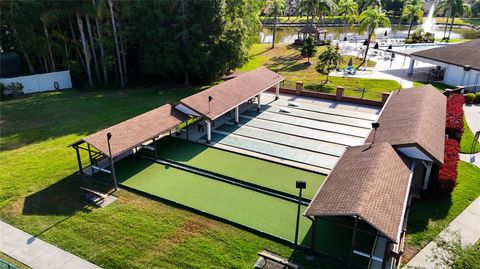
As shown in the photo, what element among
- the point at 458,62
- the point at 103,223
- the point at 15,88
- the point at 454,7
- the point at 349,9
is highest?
the point at 454,7

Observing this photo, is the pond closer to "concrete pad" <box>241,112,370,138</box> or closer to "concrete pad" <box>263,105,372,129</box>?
"concrete pad" <box>263,105,372,129</box>

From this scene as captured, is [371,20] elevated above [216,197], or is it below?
above

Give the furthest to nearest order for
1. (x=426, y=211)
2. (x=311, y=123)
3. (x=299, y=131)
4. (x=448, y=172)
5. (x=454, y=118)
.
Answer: (x=311, y=123), (x=299, y=131), (x=454, y=118), (x=448, y=172), (x=426, y=211)

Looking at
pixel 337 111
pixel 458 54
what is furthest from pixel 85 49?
pixel 458 54

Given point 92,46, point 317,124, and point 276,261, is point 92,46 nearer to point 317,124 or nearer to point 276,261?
point 317,124

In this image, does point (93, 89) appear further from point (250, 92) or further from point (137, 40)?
point (250, 92)

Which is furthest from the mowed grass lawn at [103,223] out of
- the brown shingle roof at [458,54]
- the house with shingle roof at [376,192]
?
the brown shingle roof at [458,54]

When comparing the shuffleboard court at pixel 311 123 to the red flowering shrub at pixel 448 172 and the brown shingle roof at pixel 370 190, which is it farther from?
the brown shingle roof at pixel 370 190

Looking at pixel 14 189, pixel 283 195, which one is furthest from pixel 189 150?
pixel 14 189
